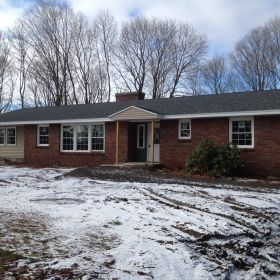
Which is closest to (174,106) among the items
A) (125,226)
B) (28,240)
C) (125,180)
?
(125,180)

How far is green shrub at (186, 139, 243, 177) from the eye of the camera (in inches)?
667

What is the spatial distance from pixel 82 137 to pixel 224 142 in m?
8.69

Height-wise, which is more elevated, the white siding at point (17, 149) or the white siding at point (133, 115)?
the white siding at point (133, 115)

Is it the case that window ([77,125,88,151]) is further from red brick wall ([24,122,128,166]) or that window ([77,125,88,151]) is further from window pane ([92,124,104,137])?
window pane ([92,124,104,137])

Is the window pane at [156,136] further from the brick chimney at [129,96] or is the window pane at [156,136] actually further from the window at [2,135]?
the window at [2,135]

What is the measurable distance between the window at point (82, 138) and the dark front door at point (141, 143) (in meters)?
3.08

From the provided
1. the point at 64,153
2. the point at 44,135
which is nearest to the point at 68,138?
the point at 64,153

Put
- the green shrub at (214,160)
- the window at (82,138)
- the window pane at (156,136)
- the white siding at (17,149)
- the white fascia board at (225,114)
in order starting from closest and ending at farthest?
the green shrub at (214,160) → the white fascia board at (225,114) → the window pane at (156,136) → the window at (82,138) → the white siding at (17,149)

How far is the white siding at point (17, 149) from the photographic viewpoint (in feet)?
87.2

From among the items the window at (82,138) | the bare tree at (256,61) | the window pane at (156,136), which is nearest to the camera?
the window pane at (156,136)

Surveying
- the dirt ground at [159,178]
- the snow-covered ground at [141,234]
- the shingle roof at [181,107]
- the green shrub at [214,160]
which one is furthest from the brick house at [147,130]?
the snow-covered ground at [141,234]

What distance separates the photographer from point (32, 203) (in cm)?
927

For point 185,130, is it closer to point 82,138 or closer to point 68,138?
point 82,138

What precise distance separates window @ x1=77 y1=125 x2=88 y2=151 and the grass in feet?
58.2
